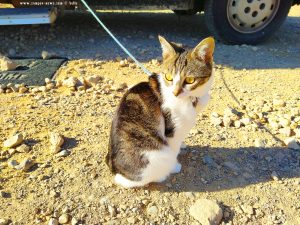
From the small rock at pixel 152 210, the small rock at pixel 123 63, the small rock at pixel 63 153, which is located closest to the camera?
the small rock at pixel 152 210

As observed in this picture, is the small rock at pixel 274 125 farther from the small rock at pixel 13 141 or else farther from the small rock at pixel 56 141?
the small rock at pixel 13 141

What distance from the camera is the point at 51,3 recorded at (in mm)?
5004

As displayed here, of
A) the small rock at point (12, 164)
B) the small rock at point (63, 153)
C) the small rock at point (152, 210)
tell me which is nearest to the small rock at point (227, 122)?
the small rock at point (152, 210)

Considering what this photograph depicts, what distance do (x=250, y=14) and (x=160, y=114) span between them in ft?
10.7

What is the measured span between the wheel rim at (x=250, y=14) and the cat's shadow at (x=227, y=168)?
2.55 meters

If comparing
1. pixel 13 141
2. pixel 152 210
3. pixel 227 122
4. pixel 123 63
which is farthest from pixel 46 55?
pixel 152 210

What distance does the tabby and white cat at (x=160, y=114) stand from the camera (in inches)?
98.8

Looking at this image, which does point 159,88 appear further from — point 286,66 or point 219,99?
point 286,66

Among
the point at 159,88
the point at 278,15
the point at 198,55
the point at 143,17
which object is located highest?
the point at 198,55

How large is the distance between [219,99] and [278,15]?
7.12 ft

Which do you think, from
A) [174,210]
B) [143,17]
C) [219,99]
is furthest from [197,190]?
[143,17]

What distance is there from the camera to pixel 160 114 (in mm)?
2613

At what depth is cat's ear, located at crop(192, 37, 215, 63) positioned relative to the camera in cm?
242

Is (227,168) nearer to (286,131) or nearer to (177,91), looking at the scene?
(286,131)
